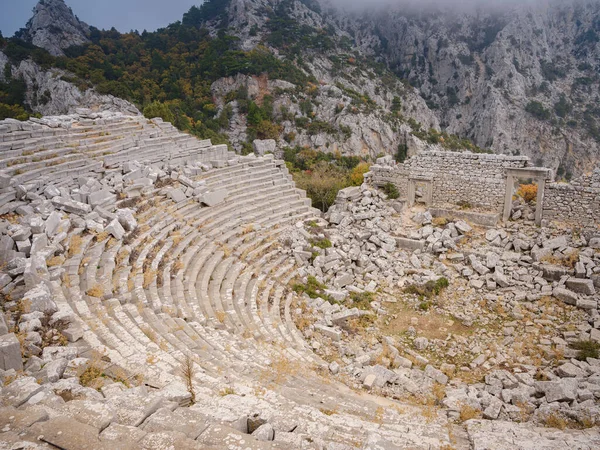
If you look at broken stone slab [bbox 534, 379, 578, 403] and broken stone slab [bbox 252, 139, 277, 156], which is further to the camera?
broken stone slab [bbox 252, 139, 277, 156]

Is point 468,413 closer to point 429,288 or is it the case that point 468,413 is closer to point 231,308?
point 231,308

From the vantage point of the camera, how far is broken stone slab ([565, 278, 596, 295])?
11.3 meters

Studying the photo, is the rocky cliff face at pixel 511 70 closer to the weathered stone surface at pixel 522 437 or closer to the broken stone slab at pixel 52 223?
the weathered stone surface at pixel 522 437

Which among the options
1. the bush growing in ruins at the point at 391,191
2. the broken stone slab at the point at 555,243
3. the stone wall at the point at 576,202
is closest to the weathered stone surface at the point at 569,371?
the broken stone slab at the point at 555,243

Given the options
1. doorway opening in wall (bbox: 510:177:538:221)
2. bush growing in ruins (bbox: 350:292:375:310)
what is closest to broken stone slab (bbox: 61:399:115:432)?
bush growing in ruins (bbox: 350:292:375:310)

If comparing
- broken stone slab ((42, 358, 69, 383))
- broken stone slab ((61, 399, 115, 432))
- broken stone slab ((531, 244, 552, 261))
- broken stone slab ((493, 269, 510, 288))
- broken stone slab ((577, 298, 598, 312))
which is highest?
broken stone slab ((61, 399, 115, 432))

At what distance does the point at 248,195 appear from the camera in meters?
16.1

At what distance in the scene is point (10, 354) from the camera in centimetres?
534

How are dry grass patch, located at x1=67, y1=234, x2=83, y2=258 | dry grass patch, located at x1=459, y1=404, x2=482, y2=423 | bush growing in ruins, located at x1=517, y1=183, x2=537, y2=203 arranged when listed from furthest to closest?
1. bush growing in ruins, located at x1=517, y1=183, x2=537, y2=203
2. dry grass patch, located at x1=67, y1=234, x2=83, y2=258
3. dry grass patch, located at x1=459, y1=404, x2=482, y2=423

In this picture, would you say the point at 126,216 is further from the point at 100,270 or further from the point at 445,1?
the point at 445,1

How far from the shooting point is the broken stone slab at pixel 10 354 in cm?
529

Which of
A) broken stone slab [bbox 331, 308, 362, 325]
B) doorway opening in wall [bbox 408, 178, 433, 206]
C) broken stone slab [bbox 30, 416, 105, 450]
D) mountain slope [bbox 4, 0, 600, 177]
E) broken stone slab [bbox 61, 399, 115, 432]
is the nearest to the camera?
broken stone slab [bbox 30, 416, 105, 450]

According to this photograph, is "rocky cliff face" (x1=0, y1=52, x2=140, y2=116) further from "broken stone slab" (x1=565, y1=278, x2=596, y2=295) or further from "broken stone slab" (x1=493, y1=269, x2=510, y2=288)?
"broken stone slab" (x1=565, y1=278, x2=596, y2=295)

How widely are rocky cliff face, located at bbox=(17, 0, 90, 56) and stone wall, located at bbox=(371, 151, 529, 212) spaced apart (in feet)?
173
